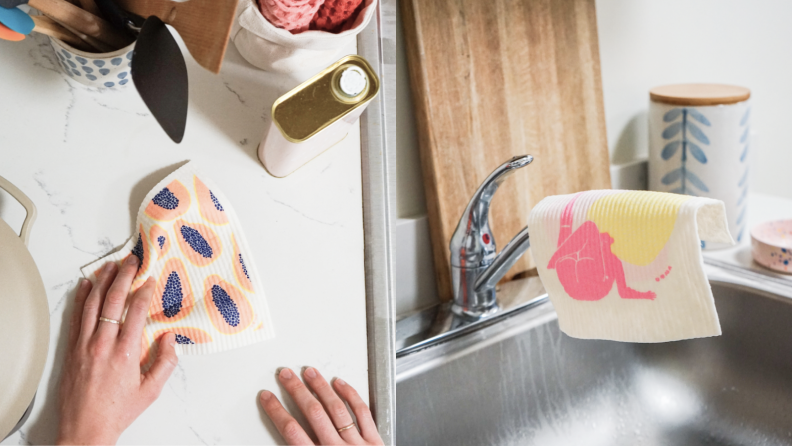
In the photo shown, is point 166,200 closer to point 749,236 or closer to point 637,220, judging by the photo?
point 637,220

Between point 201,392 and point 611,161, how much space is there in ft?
3.13

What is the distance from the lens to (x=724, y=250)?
3.66ft

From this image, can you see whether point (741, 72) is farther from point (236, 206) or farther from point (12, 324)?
point (12, 324)

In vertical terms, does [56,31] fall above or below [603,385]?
above

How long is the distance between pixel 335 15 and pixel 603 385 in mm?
787

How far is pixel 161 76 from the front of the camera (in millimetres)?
443

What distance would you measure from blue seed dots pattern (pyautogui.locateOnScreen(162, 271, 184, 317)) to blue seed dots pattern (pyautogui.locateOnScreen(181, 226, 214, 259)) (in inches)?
1.4

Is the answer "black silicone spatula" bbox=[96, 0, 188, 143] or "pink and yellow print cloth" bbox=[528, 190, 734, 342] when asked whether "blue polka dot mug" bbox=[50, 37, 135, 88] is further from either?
"pink and yellow print cloth" bbox=[528, 190, 734, 342]

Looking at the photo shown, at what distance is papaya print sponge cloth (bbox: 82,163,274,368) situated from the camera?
0.60m

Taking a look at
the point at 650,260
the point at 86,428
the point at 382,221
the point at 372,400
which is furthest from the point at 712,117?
the point at 86,428

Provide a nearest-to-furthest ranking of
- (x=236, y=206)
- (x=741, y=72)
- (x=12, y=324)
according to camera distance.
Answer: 1. (x=12, y=324)
2. (x=236, y=206)
3. (x=741, y=72)

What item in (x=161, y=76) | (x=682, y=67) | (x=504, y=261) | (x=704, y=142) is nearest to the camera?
(x=161, y=76)

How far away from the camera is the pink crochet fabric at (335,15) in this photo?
0.55 m

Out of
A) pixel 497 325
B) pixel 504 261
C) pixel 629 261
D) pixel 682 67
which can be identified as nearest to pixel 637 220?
pixel 629 261
